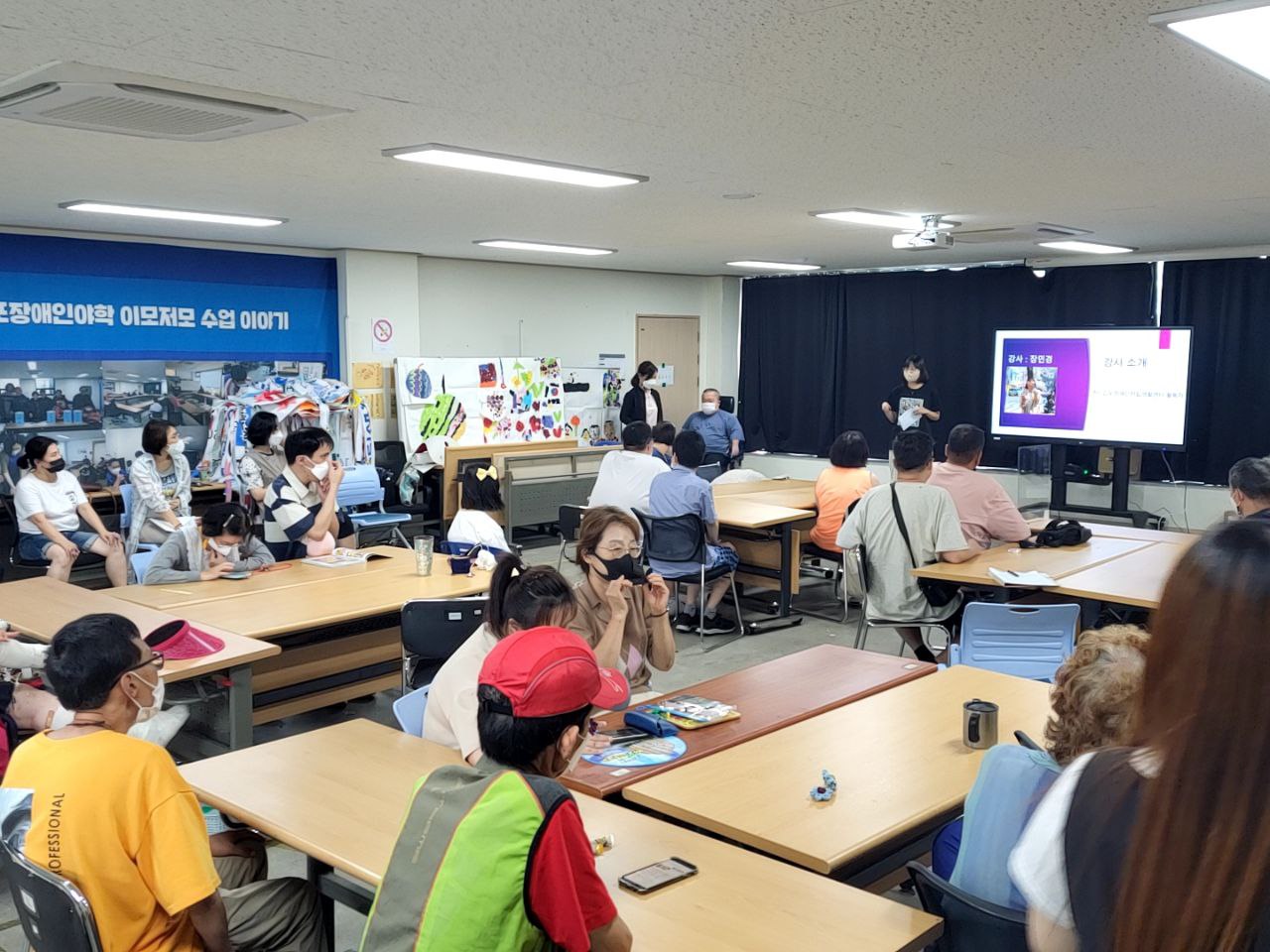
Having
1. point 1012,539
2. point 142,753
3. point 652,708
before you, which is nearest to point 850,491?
point 1012,539

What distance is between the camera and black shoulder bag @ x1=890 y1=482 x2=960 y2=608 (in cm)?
523

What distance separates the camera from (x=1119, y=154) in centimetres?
467

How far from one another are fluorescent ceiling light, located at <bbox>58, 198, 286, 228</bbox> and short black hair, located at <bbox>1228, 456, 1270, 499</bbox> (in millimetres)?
5818

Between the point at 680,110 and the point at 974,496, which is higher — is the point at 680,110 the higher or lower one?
the higher one

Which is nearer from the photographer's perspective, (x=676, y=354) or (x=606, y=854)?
(x=606, y=854)

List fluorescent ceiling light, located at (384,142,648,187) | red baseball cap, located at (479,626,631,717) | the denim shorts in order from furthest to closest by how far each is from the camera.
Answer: the denim shorts → fluorescent ceiling light, located at (384,142,648,187) → red baseball cap, located at (479,626,631,717)

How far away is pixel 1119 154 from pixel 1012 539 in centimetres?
203

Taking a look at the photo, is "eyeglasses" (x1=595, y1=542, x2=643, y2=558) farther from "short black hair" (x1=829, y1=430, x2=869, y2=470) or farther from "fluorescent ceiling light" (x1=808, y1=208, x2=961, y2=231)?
"fluorescent ceiling light" (x1=808, y1=208, x2=961, y2=231)

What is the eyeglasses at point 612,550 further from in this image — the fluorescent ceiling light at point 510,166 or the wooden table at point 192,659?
the fluorescent ceiling light at point 510,166

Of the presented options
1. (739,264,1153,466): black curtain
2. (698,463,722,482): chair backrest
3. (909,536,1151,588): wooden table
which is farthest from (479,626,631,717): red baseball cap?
(739,264,1153,466): black curtain

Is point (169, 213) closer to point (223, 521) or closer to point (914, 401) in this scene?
point (223, 521)

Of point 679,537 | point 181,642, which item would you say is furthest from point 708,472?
point 181,642

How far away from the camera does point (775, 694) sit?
3412mm

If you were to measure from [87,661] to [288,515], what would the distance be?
11.3 ft
